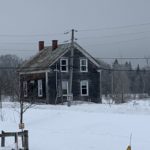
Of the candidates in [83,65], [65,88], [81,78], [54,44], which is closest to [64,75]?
[65,88]

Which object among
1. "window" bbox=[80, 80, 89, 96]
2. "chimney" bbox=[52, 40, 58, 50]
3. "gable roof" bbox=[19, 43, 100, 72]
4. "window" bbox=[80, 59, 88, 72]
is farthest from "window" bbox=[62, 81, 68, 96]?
"chimney" bbox=[52, 40, 58, 50]

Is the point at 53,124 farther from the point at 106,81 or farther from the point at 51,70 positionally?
the point at 106,81

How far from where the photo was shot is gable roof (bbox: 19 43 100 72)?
5486 cm

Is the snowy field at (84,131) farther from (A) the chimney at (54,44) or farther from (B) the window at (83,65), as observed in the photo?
(A) the chimney at (54,44)

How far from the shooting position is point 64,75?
55.8 m

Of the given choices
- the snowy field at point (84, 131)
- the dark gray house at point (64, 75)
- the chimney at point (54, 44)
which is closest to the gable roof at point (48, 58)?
the dark gray house at point (64, 75)

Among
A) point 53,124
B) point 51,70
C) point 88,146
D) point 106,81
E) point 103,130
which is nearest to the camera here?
point 88,146

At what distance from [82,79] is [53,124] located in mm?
30892

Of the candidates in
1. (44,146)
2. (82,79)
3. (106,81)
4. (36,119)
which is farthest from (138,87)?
(44,146)

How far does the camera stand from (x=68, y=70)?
2203 inches

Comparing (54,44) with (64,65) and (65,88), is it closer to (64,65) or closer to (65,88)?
(64,65)

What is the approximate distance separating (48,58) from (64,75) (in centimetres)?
268

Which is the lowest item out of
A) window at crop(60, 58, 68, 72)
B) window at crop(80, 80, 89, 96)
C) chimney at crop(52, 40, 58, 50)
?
window at crop(80, 80, 89, 96)

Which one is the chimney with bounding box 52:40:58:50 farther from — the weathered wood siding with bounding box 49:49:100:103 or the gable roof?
the weathered wood siding with bounding box 49:49:100:103
